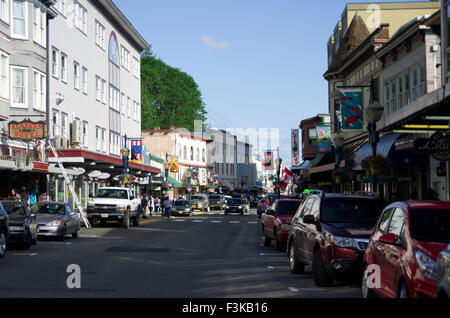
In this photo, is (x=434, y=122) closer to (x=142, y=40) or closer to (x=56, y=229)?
(x=56, y=229)

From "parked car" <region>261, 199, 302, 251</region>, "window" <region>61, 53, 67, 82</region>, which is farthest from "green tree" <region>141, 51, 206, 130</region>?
"parked car" <region>261, 199, 302, 251</region>

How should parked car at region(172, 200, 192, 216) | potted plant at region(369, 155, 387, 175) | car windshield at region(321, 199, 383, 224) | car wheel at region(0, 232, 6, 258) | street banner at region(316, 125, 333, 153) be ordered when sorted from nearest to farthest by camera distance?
car windshield at region(321, 199, 383, 224), car wheel at region(0, 232, 6, 258), potted plant at region(369, 155, 387, 175), street banner at region(316, 125, 333, 153), parked car at region(172, 200, 192, 216)

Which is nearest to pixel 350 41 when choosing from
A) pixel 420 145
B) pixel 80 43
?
pixel 80 43

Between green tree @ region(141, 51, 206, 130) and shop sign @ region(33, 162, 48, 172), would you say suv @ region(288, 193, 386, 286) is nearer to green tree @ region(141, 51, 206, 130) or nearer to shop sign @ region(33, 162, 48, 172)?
shop sign @ region(33, 162, 48, 172)

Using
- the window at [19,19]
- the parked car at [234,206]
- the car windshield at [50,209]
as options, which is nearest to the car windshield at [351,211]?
the car windshield at [50,209]

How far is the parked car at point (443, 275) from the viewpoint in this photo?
22.1 ft

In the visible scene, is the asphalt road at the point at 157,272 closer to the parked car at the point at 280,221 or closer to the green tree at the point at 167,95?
the parked car at the point at 280,221

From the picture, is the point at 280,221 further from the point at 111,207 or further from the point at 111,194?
the point at 111,194

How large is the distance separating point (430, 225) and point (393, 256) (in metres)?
0.72

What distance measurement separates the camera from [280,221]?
22.2 metres

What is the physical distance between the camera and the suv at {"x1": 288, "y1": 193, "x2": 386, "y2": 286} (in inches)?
487

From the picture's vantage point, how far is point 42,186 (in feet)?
128

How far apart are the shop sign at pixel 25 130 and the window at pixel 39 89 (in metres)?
4.12

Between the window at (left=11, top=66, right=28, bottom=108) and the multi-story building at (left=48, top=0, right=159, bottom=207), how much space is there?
5.37m
